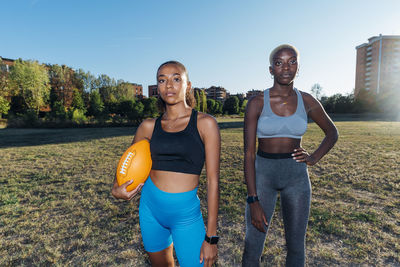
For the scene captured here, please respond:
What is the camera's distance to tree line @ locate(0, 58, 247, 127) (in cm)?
3372

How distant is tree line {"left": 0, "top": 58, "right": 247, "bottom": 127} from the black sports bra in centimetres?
926

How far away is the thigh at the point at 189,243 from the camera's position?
1.75 meters

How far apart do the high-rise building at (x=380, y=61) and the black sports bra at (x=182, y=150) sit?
106 m

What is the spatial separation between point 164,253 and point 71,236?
2.71 m

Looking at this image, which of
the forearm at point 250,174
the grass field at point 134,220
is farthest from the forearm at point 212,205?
the grass field at point 134,220

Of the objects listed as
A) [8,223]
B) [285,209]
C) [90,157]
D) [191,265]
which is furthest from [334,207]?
[90,157]

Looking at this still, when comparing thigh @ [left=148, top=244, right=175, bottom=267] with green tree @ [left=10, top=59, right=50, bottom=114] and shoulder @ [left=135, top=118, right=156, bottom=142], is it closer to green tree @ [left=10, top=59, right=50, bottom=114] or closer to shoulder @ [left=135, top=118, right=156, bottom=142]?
shoulder @ [left=135, top=118, right=156, bottom=142]

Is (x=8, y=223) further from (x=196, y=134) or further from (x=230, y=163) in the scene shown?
(x=230, y=163)

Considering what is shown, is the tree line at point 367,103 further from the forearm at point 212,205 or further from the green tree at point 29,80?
the green tree at point 29,80

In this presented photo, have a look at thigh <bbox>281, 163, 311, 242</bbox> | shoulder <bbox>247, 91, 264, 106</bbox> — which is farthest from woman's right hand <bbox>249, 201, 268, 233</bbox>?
shoulder <bbox>247, 91, 264, 106</bbox>

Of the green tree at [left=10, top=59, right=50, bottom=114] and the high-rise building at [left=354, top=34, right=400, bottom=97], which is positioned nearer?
the green tree at [left=10, top=59, right=50, bottom=114]

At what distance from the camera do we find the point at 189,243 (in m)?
1.76

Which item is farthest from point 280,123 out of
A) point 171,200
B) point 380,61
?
point 380,61

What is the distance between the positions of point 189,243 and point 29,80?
186ft
